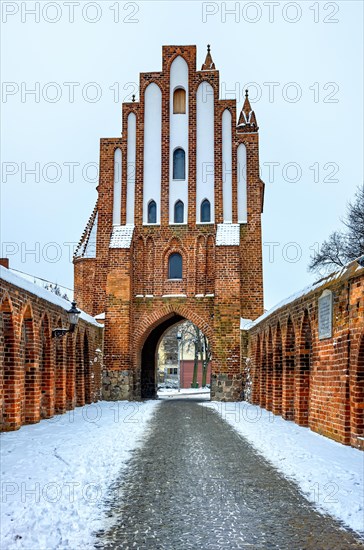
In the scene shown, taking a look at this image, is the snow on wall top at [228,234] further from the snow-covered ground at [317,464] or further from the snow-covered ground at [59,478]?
the snow-covered ground at [59,478]

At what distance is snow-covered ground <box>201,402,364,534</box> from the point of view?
234 inches

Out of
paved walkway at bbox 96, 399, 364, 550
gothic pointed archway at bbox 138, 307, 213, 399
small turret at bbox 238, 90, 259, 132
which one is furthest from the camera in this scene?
small turret at bbox 238, 90, 259, 132

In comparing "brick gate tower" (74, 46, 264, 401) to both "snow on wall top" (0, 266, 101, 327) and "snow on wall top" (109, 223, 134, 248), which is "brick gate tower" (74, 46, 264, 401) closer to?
"snow on wall top" (109, 223, 134, 248)

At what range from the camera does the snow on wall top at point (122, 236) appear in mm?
24297

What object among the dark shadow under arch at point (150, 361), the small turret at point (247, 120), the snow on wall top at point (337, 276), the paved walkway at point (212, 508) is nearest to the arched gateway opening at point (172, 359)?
the dark shadow under arch at point (150, 361)

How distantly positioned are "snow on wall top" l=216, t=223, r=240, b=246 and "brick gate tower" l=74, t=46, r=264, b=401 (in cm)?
4

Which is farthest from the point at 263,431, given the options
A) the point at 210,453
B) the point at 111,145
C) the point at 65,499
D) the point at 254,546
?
the point at 111,145

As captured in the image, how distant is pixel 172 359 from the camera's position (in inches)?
2475

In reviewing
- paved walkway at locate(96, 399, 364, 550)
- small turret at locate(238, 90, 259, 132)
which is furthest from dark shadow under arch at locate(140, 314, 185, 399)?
paved walkway at locate(96, 399, 364, 550)

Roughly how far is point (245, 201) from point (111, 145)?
18.5 feet

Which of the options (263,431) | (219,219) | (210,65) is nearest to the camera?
(263,431)

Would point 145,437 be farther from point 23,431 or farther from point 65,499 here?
point 65,499

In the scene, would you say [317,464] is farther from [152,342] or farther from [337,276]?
[152,342]

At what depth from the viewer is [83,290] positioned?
28.1 m
